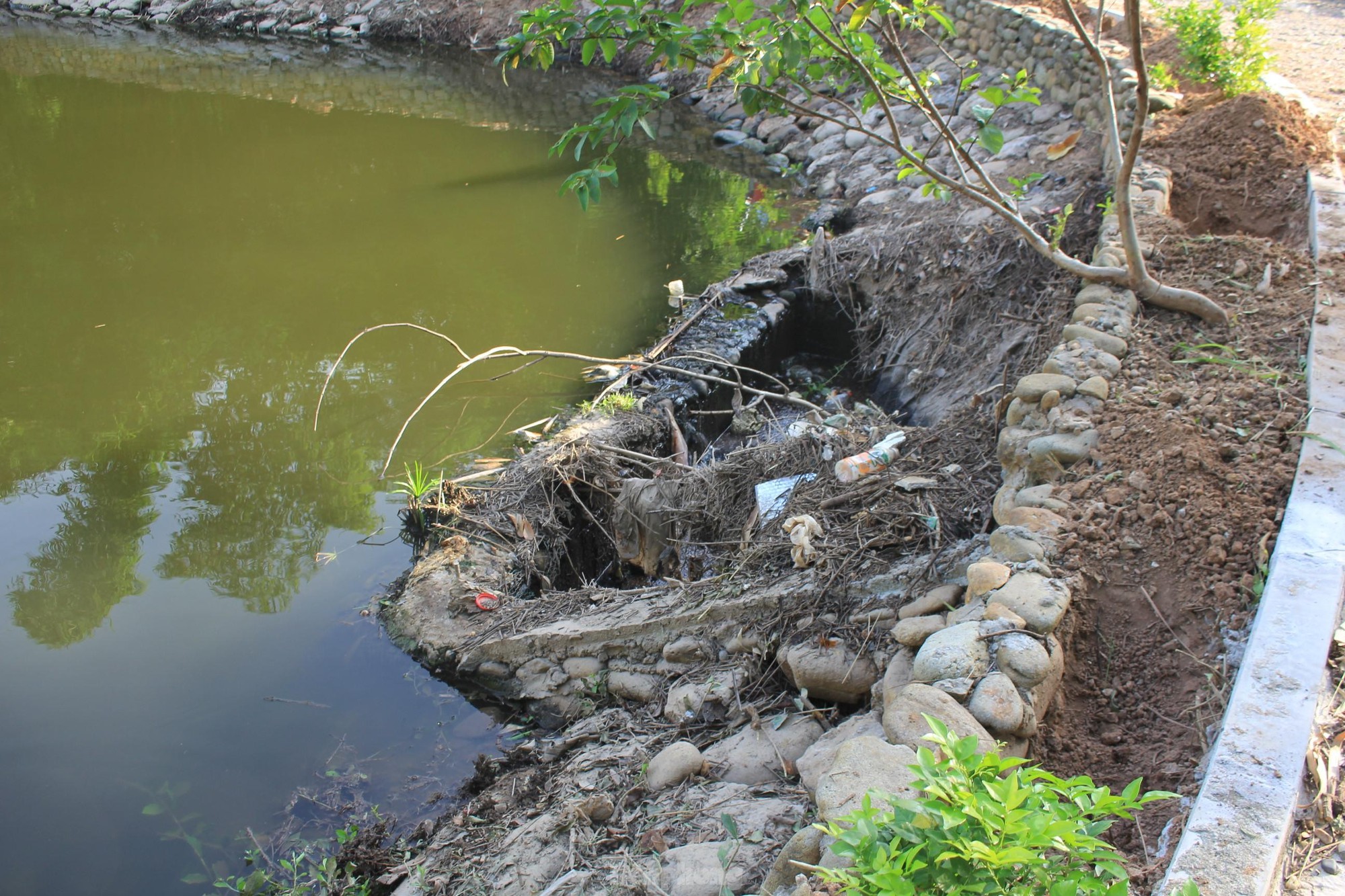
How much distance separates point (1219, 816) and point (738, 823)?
1.03 metres

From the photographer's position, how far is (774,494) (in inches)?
147

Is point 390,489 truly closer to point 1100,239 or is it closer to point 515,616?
point 515,616

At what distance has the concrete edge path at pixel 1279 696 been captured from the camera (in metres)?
1.64

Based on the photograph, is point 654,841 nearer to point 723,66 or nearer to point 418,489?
point 418,489

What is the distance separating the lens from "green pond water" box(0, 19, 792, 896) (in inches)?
130

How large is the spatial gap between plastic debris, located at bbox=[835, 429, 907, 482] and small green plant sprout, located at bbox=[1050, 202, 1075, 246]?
157 cm

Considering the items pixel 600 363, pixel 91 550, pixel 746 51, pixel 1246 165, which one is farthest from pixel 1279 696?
pixel 91 550

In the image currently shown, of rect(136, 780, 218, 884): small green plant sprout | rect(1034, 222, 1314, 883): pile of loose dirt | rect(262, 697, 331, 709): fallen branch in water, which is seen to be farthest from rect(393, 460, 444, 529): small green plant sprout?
rect(1034, 222, 1314, 883): pile of loose dirt

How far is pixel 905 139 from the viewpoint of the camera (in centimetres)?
934

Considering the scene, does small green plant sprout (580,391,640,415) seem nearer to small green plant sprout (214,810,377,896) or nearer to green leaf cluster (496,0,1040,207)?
green leaf cluster (496,0,1040,207)

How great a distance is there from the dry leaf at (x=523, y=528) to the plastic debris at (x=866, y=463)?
4.84 feet

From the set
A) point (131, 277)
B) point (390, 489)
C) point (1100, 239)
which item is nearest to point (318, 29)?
point (131, 277)

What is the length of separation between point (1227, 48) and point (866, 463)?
189 inches

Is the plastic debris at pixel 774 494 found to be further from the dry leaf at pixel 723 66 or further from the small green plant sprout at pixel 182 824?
the small green plant sprout at pixel 182 824
